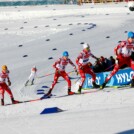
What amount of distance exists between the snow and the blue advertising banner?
87cm

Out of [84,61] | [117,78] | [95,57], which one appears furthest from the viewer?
[117,78]

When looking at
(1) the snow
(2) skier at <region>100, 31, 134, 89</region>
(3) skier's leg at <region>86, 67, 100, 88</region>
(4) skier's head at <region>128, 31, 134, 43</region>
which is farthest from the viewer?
(3) skier's leg at <region>86, 67, 100, 88</region>

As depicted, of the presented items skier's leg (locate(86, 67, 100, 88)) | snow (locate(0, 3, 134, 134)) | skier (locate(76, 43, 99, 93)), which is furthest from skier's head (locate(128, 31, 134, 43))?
skier's leg (locate(86, 67, 100, 88))

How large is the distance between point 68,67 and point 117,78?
5.31 m

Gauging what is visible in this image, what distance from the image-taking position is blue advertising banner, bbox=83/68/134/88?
40.6ft

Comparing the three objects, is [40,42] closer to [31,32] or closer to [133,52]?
[31,32]

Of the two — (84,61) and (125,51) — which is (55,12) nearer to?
(84,61)

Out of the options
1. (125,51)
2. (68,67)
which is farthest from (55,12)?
(125,51)

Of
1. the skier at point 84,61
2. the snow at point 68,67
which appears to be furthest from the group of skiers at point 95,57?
the snow at point 68,67

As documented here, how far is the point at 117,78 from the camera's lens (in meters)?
12.5

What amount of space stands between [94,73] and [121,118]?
187 inches

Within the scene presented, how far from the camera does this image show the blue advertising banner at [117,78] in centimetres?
1238

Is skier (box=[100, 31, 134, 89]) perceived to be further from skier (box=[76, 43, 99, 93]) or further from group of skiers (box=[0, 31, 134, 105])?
skier (box=[76, 43, 99, 93])

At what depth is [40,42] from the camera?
24.8 m
